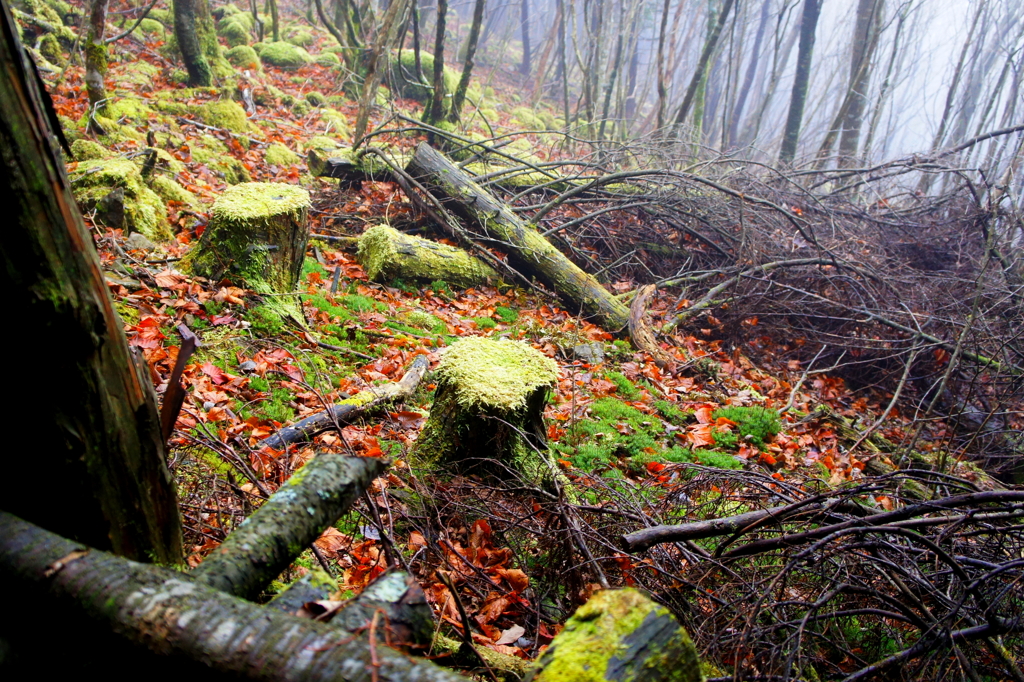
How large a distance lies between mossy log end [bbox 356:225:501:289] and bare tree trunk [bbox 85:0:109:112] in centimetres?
420

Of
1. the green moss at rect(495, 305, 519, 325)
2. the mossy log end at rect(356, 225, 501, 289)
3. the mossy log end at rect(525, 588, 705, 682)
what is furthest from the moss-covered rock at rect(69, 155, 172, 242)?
the mossy log end at rect(525, 588, 705, 682)

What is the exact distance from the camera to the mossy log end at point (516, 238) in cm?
761

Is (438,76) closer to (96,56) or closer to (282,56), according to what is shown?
(96,56)

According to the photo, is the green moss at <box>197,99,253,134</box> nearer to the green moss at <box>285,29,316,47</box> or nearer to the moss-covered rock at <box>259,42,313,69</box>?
the moss-covered rock at <box>259,42,313,69</box>

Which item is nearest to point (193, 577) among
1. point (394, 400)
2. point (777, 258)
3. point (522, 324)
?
point (394, 400)

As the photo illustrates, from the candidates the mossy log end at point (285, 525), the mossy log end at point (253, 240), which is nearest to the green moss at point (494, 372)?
the mossy log end at point (285, 525)

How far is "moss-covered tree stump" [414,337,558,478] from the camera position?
10.7 ft

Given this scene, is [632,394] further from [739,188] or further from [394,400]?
[739,188]

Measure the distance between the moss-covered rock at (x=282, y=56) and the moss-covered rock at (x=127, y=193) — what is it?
12.1 m

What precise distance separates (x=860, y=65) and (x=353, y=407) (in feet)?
50.5

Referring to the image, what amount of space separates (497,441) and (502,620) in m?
1.07

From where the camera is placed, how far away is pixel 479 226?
8258mm

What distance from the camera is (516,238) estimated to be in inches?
314

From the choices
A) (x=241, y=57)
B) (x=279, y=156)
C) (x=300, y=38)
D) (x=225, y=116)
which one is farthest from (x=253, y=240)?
(x=300, y=38)
